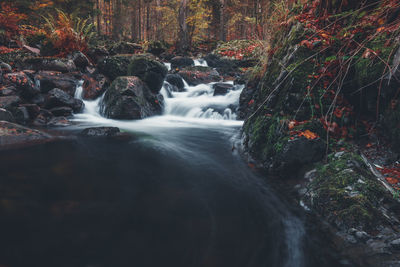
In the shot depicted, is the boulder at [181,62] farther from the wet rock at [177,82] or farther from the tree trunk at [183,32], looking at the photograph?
the wet rock at [177,82]

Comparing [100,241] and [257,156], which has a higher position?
[257,156]

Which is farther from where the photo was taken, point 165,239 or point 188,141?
point 188,141

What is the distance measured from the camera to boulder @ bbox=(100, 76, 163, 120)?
316 inches

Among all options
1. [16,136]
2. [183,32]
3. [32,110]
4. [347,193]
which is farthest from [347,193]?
[183,32]

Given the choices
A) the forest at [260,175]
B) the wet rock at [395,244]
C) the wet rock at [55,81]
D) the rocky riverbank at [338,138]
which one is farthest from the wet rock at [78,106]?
the wet rock at [395,244]

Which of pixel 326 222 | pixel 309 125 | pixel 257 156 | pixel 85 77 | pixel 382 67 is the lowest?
pixel 326 222

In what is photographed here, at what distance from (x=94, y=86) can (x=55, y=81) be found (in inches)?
54.7

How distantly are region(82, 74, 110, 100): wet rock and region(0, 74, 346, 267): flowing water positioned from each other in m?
4.61

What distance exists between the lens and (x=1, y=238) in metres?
2.12

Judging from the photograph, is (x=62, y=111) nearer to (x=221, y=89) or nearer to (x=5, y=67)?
(x=5, y=67)

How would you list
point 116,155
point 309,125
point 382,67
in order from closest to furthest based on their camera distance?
point 382,67 < point 309,125 < point 116,155

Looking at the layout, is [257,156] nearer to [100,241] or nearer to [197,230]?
[197,230]

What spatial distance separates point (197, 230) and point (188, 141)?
3785 mm

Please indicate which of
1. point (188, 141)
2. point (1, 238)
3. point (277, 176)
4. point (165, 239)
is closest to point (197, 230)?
point (165, 239)
